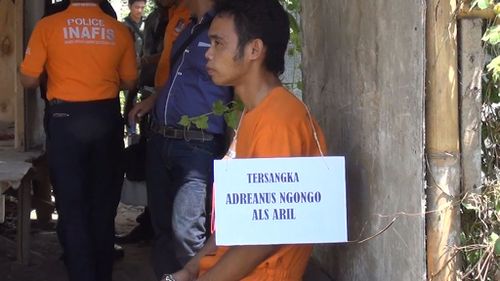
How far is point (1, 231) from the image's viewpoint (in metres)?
6.29

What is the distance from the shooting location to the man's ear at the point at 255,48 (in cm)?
276

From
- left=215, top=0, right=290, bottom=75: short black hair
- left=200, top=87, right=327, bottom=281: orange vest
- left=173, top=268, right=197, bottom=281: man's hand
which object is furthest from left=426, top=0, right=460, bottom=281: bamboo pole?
left=173, top=268, right=197, bottom=281: man's hand

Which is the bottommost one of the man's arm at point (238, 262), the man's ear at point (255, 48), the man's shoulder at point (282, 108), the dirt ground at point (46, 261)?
the dirt ground at point (46, 261)

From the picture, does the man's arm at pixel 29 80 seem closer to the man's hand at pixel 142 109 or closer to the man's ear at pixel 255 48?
the man's hand at pixel 142 109

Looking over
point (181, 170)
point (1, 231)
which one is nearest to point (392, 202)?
point (181, 170)

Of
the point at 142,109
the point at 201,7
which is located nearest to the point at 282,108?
the point at 201,7

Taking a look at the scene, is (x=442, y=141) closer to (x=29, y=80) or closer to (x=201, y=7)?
(x=201, y=7)

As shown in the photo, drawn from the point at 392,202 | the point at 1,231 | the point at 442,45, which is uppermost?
the point at 442,45

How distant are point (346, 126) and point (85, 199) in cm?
206

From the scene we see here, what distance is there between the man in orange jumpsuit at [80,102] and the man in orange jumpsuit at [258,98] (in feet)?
5.77

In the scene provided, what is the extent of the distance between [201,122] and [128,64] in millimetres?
1031

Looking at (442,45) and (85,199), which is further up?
(442,45)

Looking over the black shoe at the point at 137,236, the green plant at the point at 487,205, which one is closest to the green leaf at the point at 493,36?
the green plant at the point at 487,205

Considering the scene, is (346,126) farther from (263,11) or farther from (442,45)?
(442,45)
